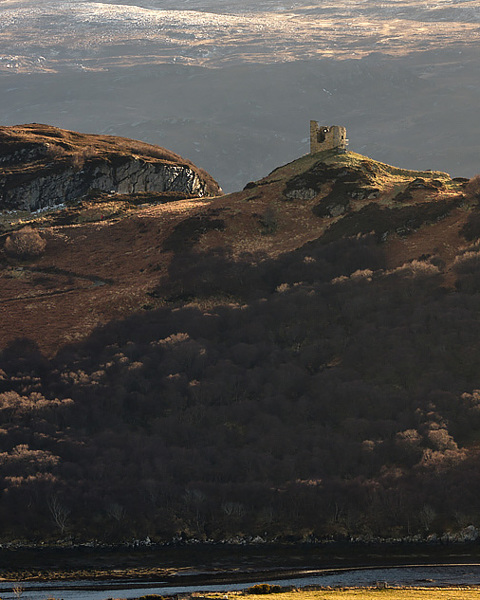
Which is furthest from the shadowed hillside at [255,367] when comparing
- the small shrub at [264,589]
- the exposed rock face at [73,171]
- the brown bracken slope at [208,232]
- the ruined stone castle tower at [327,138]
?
the exposed rock face at [73,171]

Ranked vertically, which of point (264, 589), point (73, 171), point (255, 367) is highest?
point (73, 171)

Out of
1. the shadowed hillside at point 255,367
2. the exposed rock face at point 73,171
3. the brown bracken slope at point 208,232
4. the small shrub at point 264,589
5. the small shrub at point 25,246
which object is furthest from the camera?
the exposed rock face at point 73,171

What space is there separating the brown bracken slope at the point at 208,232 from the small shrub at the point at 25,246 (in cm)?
85

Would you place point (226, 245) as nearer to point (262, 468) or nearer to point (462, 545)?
point (262, 468)

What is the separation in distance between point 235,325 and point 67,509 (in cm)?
3183

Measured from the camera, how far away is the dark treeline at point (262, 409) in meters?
77.5

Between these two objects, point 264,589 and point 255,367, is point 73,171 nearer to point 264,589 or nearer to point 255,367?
point 255,367

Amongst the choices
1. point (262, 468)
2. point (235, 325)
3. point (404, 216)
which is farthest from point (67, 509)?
point (404, 216)

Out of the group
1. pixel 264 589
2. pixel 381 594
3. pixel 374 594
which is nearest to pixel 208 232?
pixel 264 589

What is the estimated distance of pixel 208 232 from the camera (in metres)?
117

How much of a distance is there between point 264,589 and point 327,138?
85674 millimetres

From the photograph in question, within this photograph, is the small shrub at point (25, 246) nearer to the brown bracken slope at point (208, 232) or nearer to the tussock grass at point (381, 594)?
the brown bracken slope at point (208, 232)

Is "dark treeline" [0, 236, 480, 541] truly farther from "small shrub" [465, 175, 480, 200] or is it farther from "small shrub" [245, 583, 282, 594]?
"small shrub" [465, 175, 480, 200]

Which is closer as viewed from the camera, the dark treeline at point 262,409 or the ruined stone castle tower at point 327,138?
the dark treeline at point 262,409
